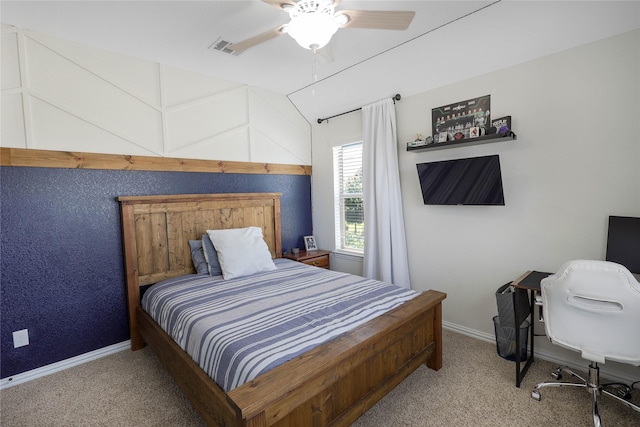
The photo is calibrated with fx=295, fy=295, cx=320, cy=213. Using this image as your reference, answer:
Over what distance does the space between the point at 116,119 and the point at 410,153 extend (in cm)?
294

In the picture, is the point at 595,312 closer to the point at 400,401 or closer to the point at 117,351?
the point at 400,401

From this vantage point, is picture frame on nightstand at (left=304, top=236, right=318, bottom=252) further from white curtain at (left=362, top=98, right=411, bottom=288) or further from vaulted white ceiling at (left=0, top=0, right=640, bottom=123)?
vaulted white ceiling at (left=0, top=0, right=640, bottom=123)

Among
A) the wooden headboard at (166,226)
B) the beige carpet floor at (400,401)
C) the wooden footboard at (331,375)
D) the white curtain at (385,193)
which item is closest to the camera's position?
the wooden footboard at (331,375)

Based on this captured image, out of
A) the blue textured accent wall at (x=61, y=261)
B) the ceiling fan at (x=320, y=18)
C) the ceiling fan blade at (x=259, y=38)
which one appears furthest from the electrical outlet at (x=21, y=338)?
the ceiling fan at (x=320, y=18)

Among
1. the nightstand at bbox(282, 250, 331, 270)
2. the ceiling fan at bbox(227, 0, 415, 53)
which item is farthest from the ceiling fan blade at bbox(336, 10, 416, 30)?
the nightstand at bbox(282, 250, 331, 270)

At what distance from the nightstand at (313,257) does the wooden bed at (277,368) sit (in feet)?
2.35

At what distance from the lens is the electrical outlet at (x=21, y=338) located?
232cm

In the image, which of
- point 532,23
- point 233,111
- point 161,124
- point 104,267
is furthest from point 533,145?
point 104,267

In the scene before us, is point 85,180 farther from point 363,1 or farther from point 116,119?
point 363,1

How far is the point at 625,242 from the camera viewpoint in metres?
1.99

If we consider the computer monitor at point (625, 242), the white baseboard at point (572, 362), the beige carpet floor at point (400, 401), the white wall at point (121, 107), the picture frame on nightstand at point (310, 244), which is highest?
the white wall at point (121, 107)

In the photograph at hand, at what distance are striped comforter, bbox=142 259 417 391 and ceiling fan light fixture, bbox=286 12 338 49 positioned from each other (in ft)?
5.52

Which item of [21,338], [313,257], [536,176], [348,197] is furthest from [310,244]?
[21,338]

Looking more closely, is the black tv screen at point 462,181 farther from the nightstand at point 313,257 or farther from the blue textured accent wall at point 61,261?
the blue textured accent wall at point 61,261
